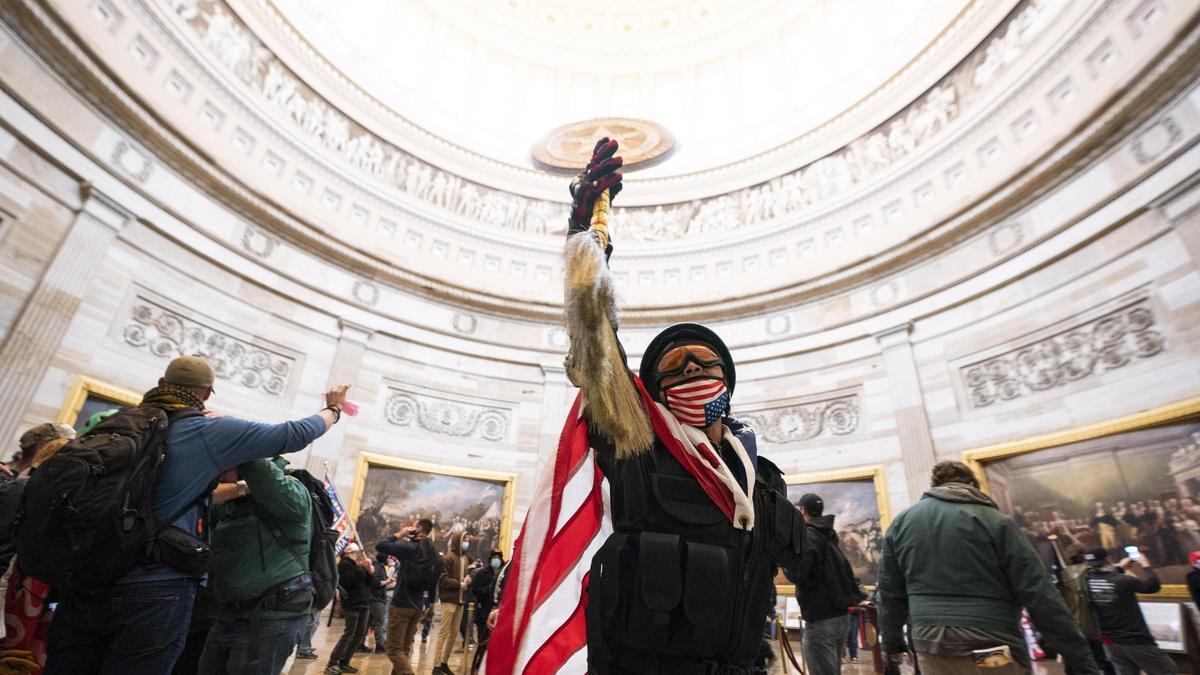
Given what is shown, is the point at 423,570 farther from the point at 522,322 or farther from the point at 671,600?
the point at 522,322

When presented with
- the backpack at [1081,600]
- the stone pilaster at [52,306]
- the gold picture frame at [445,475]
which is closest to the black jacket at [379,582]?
the gold picture frame at [445,475]

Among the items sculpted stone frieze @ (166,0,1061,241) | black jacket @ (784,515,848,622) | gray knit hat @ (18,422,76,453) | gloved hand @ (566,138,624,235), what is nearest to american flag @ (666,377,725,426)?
gloved hand @ (566,138,624,235)

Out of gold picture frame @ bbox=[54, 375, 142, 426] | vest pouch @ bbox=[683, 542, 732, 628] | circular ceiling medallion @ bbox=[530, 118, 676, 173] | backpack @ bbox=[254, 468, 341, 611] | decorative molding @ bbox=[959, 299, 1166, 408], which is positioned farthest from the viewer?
circular ceiling medallion @ bbox=[530, 118, 676, 173]

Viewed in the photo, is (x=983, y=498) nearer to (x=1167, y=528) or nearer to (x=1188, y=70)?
(x=1167, y=528)

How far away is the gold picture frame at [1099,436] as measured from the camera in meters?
7.06

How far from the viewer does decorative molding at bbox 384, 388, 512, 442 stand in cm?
1306

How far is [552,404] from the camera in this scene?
14.3 m

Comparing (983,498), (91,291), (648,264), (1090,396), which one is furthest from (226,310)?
(1090,396)

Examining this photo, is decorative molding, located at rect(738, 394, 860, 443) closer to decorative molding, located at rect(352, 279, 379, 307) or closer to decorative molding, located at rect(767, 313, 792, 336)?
decorative molding, located at rect(767, 313, 792, 336)

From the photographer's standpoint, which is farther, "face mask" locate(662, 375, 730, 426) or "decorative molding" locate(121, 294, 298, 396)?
"decorative molding" locate(121, 294, 298, 396)

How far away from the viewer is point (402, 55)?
707 inches

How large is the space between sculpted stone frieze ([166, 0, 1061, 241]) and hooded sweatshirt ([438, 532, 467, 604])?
11031mm

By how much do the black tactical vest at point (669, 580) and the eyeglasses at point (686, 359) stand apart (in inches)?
11.4

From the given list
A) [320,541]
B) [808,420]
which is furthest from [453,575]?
[808,420]
